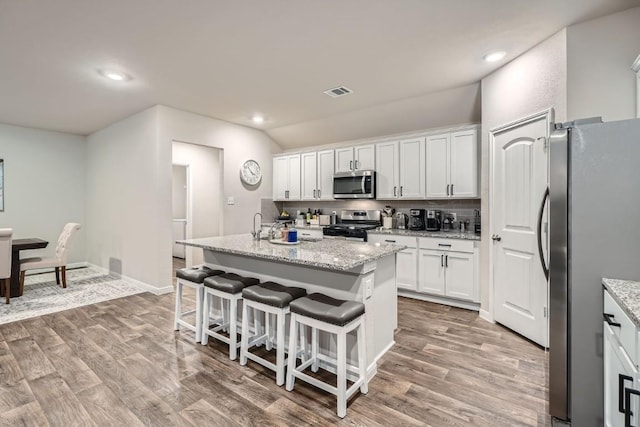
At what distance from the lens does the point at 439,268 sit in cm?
398

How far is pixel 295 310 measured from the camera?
212 cm

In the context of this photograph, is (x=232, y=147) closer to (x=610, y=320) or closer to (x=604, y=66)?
(x=604, y=66)

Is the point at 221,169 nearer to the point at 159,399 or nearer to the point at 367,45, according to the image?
the point at 367,45

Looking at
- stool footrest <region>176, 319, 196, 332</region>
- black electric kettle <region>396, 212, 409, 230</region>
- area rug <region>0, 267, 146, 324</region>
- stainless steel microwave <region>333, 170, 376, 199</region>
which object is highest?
stainless steel microwave <region>333, 170, 376, 199</region>

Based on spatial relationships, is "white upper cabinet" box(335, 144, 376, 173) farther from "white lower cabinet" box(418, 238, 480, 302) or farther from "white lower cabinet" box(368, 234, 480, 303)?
"white lower cabinet" box(418, 238, 480, 302)

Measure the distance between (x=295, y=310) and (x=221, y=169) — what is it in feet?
12.3

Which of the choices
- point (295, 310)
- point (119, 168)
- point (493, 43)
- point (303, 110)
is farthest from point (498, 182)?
point (119, 168)

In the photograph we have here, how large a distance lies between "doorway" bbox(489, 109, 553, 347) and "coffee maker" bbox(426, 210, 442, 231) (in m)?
1.10

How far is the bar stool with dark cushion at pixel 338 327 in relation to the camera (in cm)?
193

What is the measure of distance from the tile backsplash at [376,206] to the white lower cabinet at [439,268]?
68 centimetres

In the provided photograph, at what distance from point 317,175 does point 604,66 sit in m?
3.91

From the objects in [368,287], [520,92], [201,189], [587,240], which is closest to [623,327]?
[587,240]

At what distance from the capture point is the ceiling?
2.26 m

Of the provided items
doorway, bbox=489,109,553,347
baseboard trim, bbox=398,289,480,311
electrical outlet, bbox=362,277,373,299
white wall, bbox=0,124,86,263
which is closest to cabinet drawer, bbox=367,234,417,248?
baseboard trim, bbox=398,289,480,311
